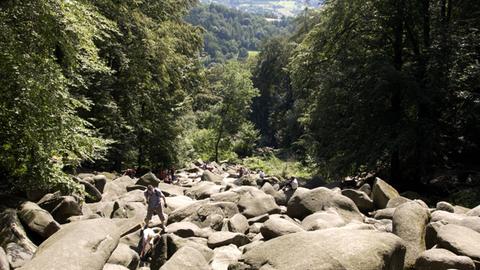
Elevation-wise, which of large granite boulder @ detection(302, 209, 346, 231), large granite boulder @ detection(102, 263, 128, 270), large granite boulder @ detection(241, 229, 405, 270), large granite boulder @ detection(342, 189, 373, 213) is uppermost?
large granite boulder @ detection(241, 229, 405, 270)

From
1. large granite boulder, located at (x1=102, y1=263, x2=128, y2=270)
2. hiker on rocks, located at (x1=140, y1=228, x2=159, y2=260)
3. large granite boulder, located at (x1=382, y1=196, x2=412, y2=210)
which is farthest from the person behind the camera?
large granite boulder, located at (x1=382, y1=196, x2=412, y2=210)

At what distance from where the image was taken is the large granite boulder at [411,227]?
9440mm

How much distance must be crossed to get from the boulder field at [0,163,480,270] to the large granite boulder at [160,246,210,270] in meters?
0.02

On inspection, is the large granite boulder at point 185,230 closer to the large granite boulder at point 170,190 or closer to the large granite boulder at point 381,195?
the large granite boulder at point 381,195

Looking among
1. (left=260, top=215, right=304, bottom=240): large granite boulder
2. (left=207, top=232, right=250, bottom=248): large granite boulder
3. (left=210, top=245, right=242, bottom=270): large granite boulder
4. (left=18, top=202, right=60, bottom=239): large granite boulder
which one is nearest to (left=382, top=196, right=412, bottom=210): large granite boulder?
(left=260, top=215, right=304, bottom=240): large granite boulder

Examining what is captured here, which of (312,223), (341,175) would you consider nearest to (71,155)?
(312,223)

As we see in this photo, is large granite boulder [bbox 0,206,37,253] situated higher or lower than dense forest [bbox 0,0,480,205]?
lower

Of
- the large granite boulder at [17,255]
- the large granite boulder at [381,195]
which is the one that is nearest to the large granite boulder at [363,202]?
the large granite boulder at [381,195]

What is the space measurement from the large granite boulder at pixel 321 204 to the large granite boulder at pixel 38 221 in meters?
7.22

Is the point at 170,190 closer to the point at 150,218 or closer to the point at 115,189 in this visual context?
the point at 115,189

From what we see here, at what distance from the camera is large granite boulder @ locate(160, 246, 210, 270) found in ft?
28.9

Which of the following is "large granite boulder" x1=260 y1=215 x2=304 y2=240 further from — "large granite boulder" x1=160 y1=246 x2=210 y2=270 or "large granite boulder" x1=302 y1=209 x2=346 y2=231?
"large granite boulder" x1=160 y1=246 x2=210 y2=270

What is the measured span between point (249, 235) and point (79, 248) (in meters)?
5.20

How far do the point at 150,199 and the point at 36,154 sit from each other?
10.3ft
